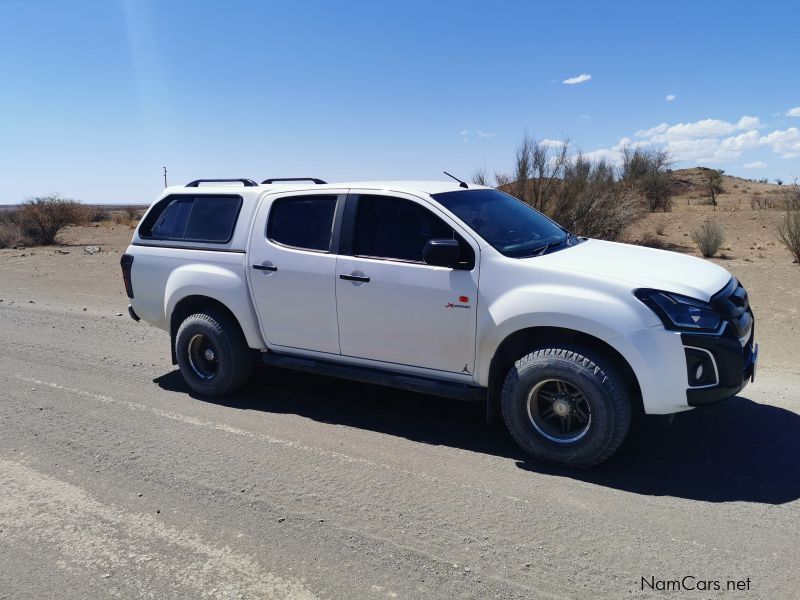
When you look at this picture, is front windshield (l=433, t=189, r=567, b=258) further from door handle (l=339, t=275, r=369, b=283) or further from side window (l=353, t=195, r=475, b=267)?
door handle (l=339, t=275, r=369, b=283)

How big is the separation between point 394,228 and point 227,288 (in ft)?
5.83

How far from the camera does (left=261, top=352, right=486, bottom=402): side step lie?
16.6ft

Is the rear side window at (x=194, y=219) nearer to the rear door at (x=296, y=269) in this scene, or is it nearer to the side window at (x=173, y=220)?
the side window at (x=173, y=220)

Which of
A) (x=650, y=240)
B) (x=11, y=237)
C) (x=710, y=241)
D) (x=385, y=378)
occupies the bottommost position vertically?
(x=11, y=237)

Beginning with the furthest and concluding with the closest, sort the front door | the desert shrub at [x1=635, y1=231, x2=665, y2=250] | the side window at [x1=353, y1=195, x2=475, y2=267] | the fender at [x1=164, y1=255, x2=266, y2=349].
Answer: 1. the desert shrub at [x1=635, y1=231, x2=665, y2=250]
2. the fender at [x1=164, y1=255, x2=266, y2=349]
3. the side window at [x1=353, y1=195, x2=475, y2=267]
4. the front door

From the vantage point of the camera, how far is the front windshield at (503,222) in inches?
→ 203

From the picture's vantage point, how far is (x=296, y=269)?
575 cm

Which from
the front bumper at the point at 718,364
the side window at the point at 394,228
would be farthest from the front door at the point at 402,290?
the front bumper at the point at 718,364

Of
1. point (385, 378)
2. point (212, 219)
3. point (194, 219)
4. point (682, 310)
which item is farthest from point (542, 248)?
point (194, 219)

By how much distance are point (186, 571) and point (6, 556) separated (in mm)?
1114

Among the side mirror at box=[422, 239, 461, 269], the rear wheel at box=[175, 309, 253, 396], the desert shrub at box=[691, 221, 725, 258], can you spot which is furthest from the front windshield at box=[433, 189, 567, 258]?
the desert shrub at box=[691, 221, 725, 258]

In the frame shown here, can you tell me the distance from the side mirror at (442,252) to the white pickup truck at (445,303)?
0.01 metres

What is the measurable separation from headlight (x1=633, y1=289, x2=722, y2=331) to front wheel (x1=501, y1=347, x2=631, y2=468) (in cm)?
51

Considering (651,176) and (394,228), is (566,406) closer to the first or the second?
(394,228)
